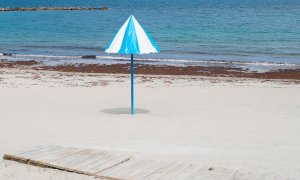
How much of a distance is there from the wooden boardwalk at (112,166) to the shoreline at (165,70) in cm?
1414

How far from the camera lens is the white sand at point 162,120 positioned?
9.68 m

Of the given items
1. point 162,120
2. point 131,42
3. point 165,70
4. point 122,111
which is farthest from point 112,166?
point 165,70

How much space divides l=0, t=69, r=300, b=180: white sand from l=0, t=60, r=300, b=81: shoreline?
2.14 meters

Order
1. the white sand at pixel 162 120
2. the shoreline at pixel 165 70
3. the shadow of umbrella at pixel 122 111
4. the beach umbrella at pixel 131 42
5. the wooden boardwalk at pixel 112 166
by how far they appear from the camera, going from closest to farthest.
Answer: the wooden boardwalk at pixel 112 166 → the white sand at pixel 162 120 → the beach umbrella at pixel 131 42 → the shadow of umbrella at pixel 122 111 → the shoreline at pixel 165 70

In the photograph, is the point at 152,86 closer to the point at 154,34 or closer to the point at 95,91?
the point at 95,91

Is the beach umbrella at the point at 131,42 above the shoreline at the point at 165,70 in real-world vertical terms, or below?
above

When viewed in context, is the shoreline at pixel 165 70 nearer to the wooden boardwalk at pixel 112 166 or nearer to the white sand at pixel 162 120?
the white sand at pixel 162 120

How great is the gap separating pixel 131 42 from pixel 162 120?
2.02 m

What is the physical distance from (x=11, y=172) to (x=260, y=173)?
373cm

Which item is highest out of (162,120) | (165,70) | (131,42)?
(131,42)

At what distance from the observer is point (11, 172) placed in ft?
27.9

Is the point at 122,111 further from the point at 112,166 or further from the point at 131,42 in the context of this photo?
the point at 112,166

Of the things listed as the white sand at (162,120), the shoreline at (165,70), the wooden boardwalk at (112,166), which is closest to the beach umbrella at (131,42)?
the white sand at (162,120)

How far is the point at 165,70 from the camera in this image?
2458 cm
